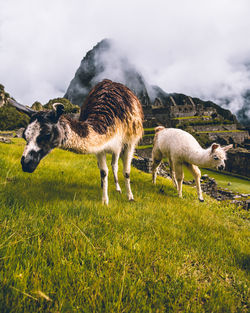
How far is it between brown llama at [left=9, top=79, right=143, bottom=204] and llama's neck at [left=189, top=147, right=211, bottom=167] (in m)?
1.62

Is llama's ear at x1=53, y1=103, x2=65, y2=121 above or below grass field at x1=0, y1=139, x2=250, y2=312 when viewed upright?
above

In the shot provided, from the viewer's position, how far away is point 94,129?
2.88 metres

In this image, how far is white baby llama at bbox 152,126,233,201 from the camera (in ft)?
13.5

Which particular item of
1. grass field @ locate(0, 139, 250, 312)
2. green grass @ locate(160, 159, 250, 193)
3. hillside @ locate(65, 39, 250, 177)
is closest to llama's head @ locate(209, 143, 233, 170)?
grass field @ locate(0, 139, 250, 312)

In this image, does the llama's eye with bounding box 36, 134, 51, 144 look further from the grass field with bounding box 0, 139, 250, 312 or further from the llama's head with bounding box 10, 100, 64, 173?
the grass field with bounding box 0, 139, 250, 312

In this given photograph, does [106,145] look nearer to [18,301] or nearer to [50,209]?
[50,209]

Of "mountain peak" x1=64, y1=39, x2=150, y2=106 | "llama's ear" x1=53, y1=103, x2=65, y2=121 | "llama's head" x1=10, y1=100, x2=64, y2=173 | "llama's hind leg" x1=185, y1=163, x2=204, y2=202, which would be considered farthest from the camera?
"mountain peak" x1=64, y1=39, x2=150, y2=106

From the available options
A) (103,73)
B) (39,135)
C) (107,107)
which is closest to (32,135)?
(39,135)

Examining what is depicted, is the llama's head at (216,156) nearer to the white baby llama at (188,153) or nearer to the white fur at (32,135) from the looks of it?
the white baby llama at (188,153)

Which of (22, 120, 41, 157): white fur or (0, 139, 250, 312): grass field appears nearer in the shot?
(0, 139, 250, 312): grass field

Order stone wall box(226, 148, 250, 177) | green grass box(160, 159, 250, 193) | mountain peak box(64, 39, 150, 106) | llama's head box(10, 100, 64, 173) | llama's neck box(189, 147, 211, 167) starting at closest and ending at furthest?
1. llama's head box(10, 100, 64, 173)
2. llama's neck box(189, 147, 211, 167)
3. green grass box(160, 159, 250, 193)
4. stone wall box(226, 148, 250, 177)
5. mountain peak box(64, 39, 150, 106)

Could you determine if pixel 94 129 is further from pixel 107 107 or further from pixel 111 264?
pixel 111 264

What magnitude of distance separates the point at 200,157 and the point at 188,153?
0.38m

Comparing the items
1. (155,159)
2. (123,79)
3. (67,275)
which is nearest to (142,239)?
(67,275)
